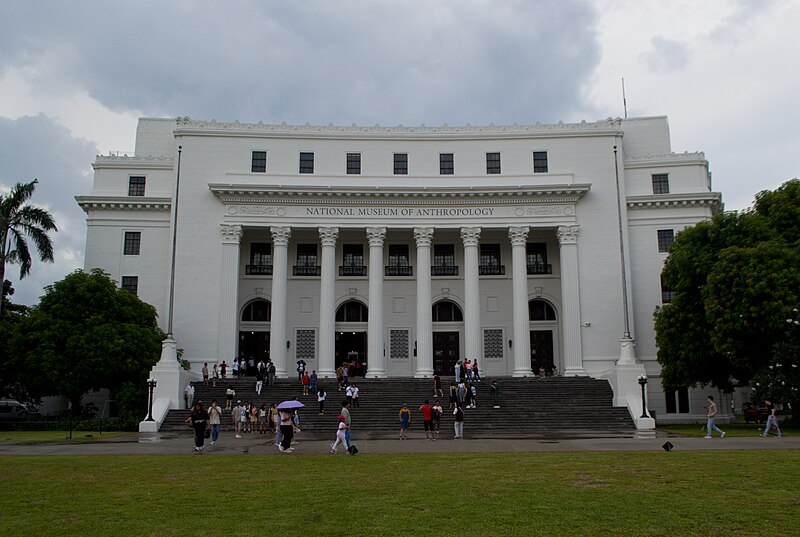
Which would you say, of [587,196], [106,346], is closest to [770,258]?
[587,196]

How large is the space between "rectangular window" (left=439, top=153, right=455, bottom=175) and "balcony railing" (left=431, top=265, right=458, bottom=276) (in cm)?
685

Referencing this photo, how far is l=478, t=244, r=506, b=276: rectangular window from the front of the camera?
51781 mm

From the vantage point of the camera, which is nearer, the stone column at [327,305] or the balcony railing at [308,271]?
the stone column at [327,305]

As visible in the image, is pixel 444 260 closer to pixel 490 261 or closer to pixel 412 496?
pixel 490 261

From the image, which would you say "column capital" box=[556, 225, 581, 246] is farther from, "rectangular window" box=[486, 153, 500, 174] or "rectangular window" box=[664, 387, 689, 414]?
"rectangular window" box=[664, 387, 689, 414]

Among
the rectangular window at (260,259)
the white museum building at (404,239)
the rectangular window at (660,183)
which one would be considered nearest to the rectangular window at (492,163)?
the white museum building at (404,239)

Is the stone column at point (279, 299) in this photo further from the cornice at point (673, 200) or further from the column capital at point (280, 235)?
the cornice at point (673, 200)

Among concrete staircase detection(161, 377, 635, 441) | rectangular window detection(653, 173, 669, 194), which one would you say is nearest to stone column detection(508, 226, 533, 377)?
concrete staircase detection(161, 377, 635, 441)

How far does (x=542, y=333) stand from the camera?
51.5 m

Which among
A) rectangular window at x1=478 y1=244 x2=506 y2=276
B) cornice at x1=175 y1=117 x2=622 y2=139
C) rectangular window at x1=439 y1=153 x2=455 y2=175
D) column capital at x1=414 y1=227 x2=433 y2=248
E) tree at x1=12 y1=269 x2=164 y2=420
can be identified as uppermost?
cornice at x1=175 y1=117 x2=622 y2=139

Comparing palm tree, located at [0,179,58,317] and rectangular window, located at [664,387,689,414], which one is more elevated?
palm tree, located at [0,179,58,317]

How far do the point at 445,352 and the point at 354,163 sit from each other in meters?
15.2

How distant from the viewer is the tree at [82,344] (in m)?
39.0

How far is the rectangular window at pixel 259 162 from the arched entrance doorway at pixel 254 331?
9385 millimetres
